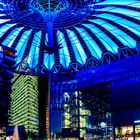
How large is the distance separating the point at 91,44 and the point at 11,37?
12932 millimetres

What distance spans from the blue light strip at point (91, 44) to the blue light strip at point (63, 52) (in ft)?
11.9

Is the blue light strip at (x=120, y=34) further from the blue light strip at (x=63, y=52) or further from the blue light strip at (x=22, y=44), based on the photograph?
the blue light strip at (x=22, y=44)

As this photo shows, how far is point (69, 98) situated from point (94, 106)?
5986mm

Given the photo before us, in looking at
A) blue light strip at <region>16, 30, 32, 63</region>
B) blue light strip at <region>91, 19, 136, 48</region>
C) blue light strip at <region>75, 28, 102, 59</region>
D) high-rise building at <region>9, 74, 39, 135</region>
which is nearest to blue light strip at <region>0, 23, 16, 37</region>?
blue light strip at <region>16, 30, 32, 63</region>

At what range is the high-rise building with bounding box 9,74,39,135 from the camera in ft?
495

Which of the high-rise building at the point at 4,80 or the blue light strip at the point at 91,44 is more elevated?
the blue light strip at the point at 91,44

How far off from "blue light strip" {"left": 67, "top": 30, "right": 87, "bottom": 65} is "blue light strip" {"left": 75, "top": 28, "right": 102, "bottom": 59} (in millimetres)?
1449

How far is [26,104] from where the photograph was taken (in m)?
170

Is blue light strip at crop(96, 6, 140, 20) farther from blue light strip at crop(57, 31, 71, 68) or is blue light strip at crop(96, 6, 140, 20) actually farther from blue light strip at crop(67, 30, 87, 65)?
blue light strip at crop(57, 31, 71, 68)

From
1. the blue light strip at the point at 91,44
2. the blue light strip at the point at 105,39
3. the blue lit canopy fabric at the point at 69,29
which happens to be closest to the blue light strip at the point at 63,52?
the blue lit canopy fabric at the point at 69,29

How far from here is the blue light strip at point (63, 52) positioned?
209 feet

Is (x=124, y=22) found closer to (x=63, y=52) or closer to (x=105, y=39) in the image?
(x=105, y=39)

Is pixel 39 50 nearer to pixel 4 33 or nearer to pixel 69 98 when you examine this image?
pixel 4 33

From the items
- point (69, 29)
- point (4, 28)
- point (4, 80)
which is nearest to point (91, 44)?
point (69, 29)
